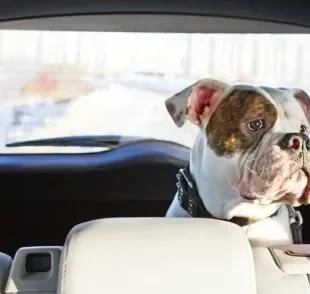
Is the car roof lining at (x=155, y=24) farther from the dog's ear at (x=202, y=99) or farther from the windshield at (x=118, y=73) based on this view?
the dog's ear at (x=202, y=99)

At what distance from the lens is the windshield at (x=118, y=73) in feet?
7.34

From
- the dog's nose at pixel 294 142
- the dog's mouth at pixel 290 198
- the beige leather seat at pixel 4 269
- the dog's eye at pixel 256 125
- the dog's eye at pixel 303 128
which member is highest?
the dog's eye at pixel 256 125

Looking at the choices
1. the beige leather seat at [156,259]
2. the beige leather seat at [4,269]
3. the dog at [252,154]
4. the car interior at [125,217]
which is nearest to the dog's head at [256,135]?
the dog at [252,154]

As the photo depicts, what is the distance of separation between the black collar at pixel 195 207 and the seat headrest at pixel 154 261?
0.54 m

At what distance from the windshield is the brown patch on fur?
0.35 m

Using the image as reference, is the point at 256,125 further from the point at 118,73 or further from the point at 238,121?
the point at 118,73

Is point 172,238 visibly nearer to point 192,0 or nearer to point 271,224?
point 271,224

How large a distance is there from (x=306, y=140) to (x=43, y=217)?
1.03 m

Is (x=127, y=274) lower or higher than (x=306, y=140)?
lower

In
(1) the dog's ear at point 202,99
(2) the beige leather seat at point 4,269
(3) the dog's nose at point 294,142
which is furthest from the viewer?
(1) the dog's ear at point 202,99

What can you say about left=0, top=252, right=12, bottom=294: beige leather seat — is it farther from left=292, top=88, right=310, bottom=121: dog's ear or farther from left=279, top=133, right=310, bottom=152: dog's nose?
left=292, top=88, right=310, bottom=121: dog's ear

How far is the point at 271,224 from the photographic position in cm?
181

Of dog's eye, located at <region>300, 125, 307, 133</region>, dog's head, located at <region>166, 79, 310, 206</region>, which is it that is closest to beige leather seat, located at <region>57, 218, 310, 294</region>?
dog's head, located at <region>166, 79, 310, 206</region>

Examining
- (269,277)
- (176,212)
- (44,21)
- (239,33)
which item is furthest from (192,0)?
(269,277)
